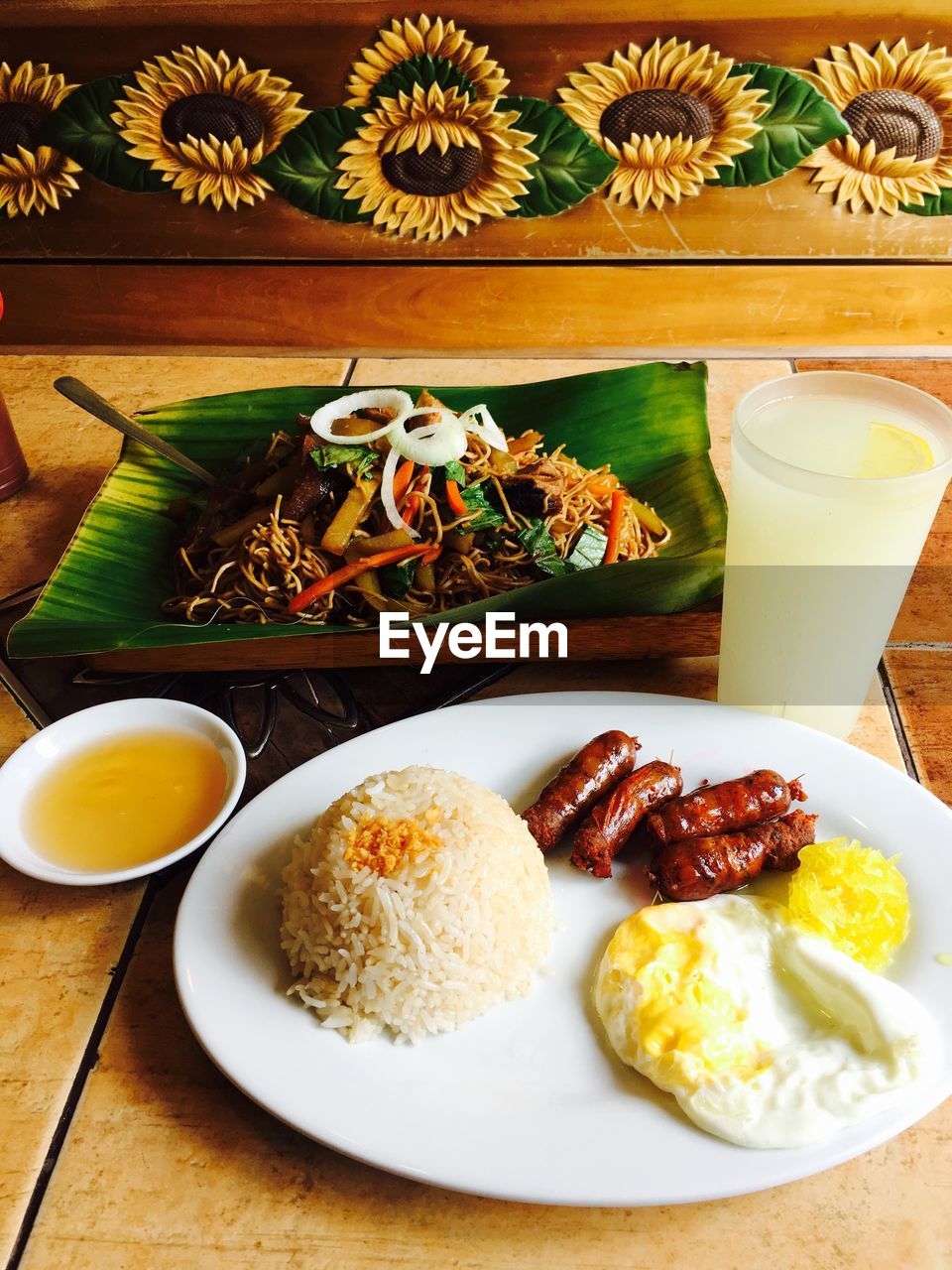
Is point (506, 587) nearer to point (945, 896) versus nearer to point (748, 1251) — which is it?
point (945, 896)

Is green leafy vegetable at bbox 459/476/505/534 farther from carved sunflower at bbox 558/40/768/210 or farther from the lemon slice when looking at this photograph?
carved sunflower at bbox 558/40/768/210

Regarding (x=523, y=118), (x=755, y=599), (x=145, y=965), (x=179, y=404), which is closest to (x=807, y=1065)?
(x=755, y=599)

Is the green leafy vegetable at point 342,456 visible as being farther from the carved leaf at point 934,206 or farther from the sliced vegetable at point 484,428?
the carved leaf at point 934,206

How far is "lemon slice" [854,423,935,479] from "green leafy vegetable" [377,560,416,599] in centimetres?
94

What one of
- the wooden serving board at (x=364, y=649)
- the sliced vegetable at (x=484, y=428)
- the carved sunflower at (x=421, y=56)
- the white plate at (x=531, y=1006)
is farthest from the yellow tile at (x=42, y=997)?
the carved sunflower at (x=421, y=56)

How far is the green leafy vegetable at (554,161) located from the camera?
3697 millimetres

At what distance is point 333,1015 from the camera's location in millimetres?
1271

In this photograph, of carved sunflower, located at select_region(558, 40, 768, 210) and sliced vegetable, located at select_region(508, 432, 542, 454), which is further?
carved sunflower, located at select_region(558, 40, 768, 210)

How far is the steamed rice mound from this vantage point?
4.17ft

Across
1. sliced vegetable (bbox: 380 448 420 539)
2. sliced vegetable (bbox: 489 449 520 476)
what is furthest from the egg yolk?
sliced vegetable (bbox: 489 449 520 476)

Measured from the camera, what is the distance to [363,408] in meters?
2.27

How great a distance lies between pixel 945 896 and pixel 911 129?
11.4 ft

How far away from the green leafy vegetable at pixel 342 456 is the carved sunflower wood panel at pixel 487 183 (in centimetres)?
213

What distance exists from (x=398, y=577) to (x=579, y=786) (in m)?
0.76
